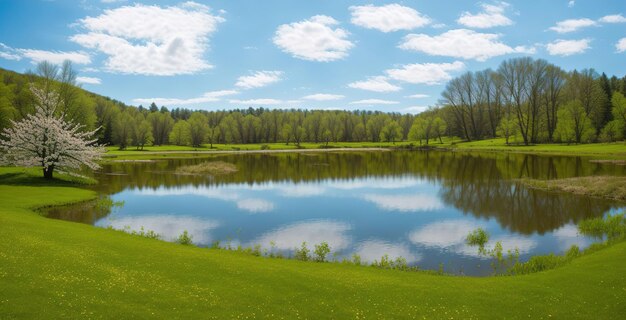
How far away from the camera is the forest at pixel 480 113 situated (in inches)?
3383

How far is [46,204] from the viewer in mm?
31094

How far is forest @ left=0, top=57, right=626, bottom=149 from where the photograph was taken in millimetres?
85938

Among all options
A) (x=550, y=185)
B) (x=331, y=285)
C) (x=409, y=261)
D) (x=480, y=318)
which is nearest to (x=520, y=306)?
(x=480, y=318)

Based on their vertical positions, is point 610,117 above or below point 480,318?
above

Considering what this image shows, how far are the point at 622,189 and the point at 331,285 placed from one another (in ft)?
121

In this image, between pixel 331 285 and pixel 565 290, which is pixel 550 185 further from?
pixel 331 285

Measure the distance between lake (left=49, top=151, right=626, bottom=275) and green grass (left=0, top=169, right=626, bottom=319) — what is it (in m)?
5.02

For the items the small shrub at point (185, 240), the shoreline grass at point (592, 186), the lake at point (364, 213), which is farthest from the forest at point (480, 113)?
the shoreline grass at point (592, 186)

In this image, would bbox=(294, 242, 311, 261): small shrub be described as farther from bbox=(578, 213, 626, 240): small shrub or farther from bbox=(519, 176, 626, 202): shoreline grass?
bbox=(519, 176, 626, 202): shoreline grass

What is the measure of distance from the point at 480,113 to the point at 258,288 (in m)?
155

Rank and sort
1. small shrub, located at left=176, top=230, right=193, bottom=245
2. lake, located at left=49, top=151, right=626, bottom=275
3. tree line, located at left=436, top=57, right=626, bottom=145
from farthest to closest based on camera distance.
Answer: tree line, located at left=436, top=57, right=626, bottom=145 → lake, located at left=49, top=151, right=626, bottom=275 → small shrub, located at left=176, top=230, right=193, bottom=245

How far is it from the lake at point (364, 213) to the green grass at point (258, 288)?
16.5 feet

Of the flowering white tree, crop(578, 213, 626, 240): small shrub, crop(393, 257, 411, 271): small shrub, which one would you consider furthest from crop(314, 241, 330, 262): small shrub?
the flowering white tree

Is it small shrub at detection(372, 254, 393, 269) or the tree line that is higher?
the tree line
